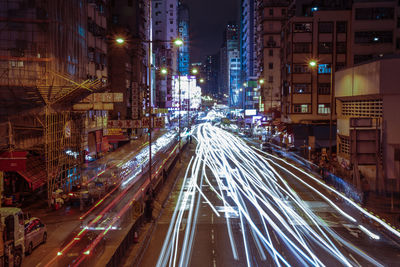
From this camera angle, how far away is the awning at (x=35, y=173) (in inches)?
856

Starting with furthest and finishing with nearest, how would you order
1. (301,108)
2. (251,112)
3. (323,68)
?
(251,112), (301,108), (323,68)

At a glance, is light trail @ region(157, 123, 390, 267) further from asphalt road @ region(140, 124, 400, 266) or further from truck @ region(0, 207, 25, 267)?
truck @ region(0, 207, 25, 267)

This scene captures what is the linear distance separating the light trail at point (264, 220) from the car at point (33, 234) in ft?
16.8

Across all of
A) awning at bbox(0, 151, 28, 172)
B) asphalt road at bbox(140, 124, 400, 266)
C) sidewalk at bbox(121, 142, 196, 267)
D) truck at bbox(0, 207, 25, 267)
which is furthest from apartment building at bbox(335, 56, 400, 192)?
truck at bbox(0, 207, 25, 267)

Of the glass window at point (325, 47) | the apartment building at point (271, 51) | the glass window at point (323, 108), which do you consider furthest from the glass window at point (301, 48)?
the apartment building at point (271, 51)

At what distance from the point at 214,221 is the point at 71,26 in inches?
774

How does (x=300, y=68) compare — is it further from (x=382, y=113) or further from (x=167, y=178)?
(x=167, y=178)

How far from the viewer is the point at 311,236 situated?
17594mm

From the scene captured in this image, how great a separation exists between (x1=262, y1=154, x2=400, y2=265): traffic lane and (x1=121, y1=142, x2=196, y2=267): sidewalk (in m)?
8.16

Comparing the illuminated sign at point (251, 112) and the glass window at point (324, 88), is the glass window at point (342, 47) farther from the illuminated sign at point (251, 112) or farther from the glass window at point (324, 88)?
the illuminated sign at point (251, 112)

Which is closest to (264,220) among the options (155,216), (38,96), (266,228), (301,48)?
(266,228)

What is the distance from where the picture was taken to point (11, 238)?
13438 millimetres

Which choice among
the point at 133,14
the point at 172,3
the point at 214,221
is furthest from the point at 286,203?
the point at 172,3

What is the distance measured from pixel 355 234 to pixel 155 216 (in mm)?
10169
